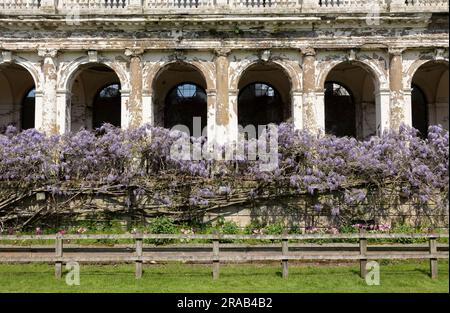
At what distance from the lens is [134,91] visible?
1528 centimetres

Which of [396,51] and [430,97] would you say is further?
[430,97]

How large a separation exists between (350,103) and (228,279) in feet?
45.0

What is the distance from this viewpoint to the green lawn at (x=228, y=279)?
7.67 metres

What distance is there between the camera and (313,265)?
30.0 feet

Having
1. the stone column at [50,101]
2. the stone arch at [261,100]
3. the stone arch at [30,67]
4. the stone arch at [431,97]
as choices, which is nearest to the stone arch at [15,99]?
the stone arch at [30,67]

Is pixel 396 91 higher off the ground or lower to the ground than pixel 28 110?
lower

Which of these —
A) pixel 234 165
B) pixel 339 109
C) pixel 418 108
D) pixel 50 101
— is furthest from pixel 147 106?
pixel 418 108

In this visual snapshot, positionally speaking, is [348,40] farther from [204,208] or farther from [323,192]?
[204,208]

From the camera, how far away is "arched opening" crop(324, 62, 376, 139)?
19.0 meters

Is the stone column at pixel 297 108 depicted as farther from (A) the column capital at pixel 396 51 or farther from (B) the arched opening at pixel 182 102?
(B) the arched opening at pixel 182 102

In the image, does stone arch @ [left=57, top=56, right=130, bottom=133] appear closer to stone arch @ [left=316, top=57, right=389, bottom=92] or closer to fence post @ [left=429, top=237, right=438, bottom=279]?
stone arch @ [left=316, top=57, right=389, bottom=92]

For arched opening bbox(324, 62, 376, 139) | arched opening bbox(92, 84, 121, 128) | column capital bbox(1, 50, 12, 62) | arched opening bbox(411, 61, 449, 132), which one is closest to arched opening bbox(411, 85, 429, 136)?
arched opening bbox(411, 61, 449, 132)

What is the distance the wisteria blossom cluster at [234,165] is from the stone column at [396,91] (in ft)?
7.95

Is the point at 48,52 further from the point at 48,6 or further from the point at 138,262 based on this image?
the point at 138,262
